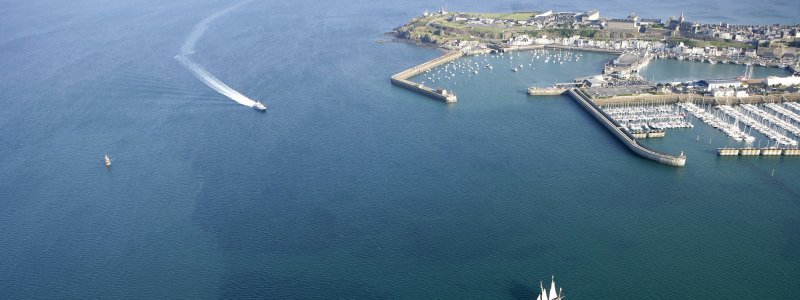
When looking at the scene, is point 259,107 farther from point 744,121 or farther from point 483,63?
point 744,121

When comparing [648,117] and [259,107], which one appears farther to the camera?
[259,107]

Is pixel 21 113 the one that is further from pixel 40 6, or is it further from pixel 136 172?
pixel 40 6

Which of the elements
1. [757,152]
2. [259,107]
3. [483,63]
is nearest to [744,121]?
[757,152]

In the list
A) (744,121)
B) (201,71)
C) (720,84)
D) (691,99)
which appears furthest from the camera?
(201,71)

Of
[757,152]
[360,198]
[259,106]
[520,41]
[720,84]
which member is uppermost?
[520,41]

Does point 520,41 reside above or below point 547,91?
above

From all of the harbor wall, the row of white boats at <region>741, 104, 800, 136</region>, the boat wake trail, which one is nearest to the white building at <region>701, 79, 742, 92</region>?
the harbor wall

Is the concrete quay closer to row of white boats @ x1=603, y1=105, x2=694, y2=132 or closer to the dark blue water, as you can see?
the dark blue water
